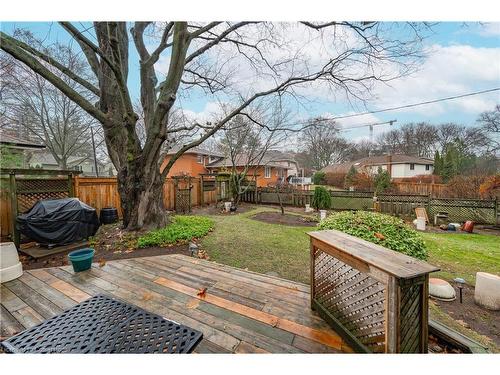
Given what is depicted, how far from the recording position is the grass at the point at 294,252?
3.47 meters

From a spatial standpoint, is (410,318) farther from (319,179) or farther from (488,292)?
(319,179)

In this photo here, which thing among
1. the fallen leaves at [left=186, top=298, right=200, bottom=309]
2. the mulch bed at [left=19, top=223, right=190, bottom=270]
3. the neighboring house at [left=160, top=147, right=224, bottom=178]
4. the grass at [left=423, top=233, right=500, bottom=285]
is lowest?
the grass at [left=423, top=233, right=500, bottom=285]

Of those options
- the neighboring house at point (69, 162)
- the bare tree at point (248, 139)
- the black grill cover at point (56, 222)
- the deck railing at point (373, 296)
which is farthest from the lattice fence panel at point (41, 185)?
the neighboring house at point (69, 162)

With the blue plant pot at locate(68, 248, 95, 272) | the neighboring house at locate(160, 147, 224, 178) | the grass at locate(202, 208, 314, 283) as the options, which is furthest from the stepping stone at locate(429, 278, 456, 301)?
the neighboring house at locate(160, 147, 224, 178)

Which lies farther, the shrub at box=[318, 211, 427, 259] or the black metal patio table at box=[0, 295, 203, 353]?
the shrub at box=[318, 211, 427, 259]

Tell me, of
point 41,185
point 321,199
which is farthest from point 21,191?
point 321,199

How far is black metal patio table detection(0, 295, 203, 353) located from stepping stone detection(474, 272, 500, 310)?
3.43 meters

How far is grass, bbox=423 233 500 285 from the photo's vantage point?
368cm

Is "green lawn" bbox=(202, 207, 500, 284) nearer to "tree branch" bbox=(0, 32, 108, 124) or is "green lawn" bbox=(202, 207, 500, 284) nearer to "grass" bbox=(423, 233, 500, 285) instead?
"grass" bbox=(423, 233, 500, 285)

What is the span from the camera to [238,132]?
1062 cm

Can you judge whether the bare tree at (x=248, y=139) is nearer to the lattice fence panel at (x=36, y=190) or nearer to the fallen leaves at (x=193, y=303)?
the lattice fence panel at (x=36, y=190)

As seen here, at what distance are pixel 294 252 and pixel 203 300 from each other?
8.62 feet
